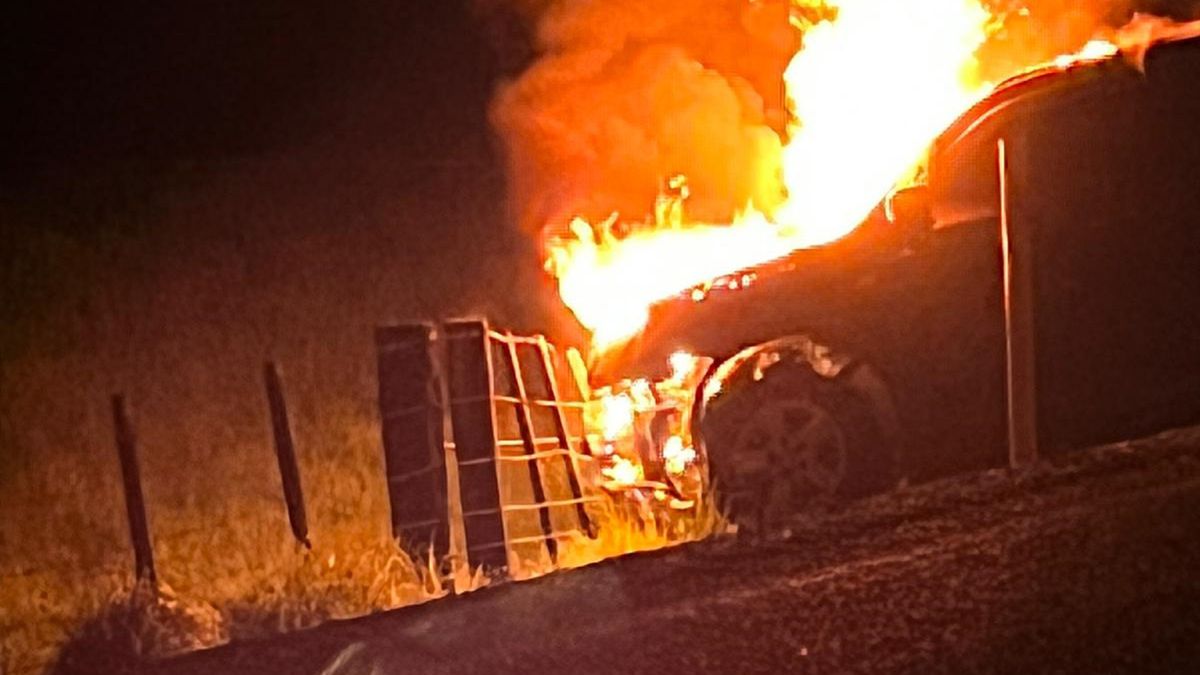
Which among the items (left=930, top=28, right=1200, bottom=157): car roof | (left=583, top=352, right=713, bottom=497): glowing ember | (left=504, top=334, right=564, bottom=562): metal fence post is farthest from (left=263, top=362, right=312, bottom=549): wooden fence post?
(left=930, top=28, right=1200, bottom=157): car roof

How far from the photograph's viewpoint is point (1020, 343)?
7.13 m

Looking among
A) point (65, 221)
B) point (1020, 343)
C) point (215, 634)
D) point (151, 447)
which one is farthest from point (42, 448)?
point (1020, 343)

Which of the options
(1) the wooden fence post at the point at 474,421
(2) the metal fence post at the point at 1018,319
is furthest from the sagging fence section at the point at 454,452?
(2) the metal fence post at the point at 1018,319

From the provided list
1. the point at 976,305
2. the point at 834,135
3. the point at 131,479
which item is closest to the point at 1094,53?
the point at 976,305

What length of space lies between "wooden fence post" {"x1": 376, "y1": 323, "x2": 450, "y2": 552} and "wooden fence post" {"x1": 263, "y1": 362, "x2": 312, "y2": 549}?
0.68 meters

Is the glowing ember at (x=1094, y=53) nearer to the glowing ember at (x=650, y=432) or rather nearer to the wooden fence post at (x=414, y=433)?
the glowing ember at (x=650, y=432)

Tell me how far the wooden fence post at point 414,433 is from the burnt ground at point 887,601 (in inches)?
36.6

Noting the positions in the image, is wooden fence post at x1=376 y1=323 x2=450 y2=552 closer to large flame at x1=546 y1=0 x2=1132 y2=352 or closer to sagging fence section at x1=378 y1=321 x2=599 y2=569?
sagging fence section at x1=378 y1=321 x2=599 y2=569

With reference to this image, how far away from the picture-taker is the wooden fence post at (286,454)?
8.21 m

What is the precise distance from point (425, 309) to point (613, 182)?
2228 mm

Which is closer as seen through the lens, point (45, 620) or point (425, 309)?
point (45, 620)

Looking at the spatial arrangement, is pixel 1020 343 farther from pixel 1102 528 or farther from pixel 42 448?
pixel 42 448

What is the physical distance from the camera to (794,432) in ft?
23.2

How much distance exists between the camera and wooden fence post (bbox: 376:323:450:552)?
7.68 metres
